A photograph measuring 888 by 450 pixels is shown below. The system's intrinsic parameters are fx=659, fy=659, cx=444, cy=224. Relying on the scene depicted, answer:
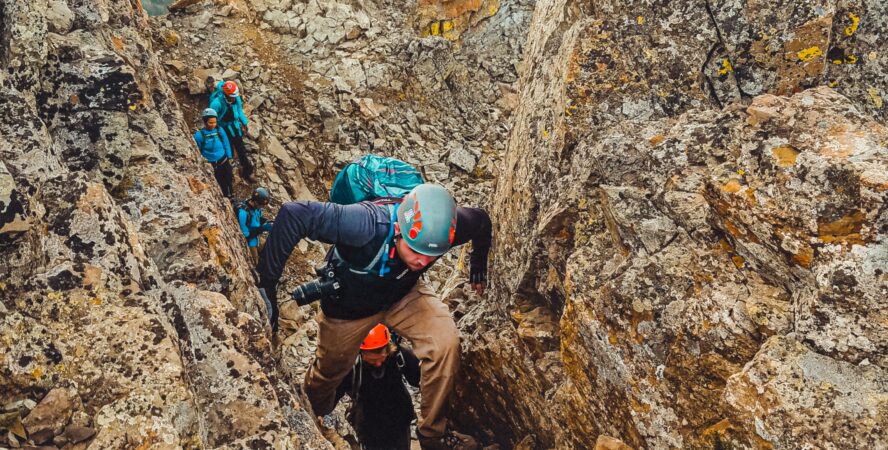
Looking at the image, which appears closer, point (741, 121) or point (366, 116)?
point (741, 121)

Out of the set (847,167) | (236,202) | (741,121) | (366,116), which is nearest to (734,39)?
(741,121)

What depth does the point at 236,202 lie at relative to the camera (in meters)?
15.6

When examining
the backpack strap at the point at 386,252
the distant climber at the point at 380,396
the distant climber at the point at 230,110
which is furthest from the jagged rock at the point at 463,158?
the backpack strap at the point at 386,252

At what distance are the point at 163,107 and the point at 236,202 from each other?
26.3 ft

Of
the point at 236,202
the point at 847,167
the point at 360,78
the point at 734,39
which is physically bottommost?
the point at 236,202

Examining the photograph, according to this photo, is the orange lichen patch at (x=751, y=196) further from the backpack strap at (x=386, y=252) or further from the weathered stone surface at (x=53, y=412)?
the weathered stone surface at (x=53, y=412)

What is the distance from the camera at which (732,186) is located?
4582 millimetres

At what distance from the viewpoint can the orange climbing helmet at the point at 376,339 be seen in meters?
7.57

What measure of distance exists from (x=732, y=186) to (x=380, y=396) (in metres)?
4.75

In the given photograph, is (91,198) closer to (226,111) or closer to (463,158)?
(226,111)

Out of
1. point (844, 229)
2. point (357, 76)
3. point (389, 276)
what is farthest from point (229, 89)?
point (844, 229)

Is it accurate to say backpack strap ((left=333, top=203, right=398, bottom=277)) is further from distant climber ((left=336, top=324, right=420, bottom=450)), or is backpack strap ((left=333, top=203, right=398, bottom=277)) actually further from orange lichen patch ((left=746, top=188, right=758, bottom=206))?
orange lichen patch ((left=746, top=188, right=758, bottom=206))

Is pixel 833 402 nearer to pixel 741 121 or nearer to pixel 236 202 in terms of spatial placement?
pixel 741 121

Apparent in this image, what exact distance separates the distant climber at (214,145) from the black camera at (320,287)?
803cm
